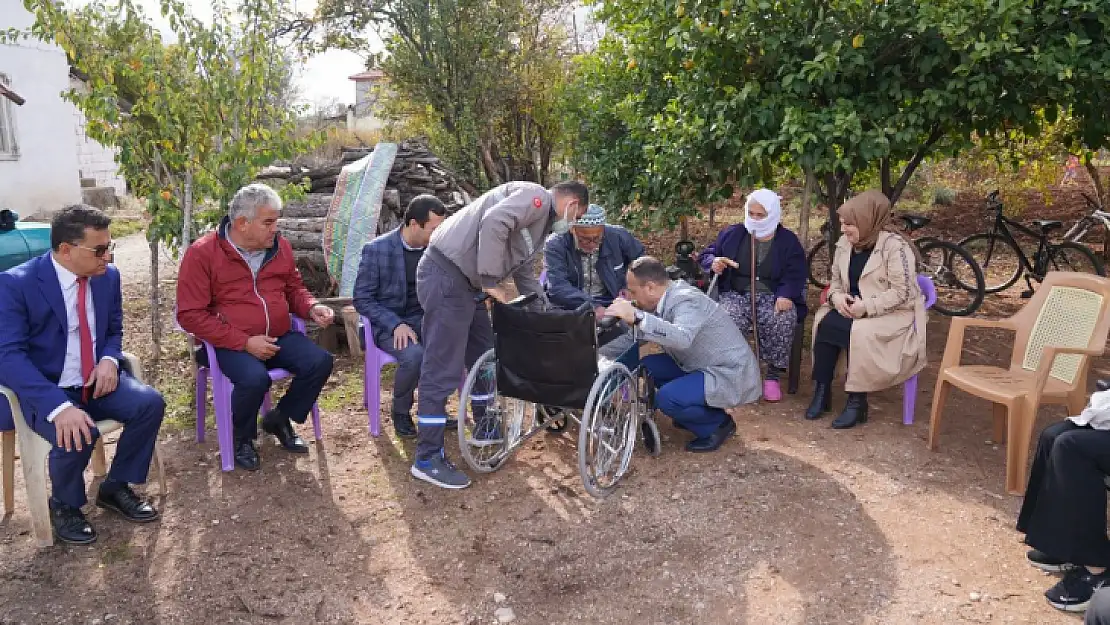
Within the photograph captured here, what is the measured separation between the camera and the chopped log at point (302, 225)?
7219 millimetres

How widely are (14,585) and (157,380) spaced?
8.11ft

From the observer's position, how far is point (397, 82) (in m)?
10.3

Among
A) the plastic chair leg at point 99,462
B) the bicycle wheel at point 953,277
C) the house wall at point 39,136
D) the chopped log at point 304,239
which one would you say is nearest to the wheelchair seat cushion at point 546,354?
the plastic chair leg at point 99,462

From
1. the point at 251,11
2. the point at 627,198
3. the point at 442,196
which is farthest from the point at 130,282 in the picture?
the point at 627,198

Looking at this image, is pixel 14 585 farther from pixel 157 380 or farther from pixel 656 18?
pixel 656 18

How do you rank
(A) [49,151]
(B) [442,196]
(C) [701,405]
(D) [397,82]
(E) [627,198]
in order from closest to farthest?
(C) [701,405] → (E) [627,198] → (B) [442,196] → (D) [397,82] → (A) [49,151]

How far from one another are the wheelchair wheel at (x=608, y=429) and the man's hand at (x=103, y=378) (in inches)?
77.5

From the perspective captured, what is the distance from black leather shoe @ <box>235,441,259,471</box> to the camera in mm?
4156

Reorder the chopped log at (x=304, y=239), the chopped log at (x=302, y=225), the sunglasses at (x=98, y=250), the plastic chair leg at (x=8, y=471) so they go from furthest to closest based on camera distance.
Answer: the chopped log at (x=302, y=225), the chopped log at (x=304, y=239), the plastic chair leg at (x=8, y=471), the sunglasses at (x=98, y=250)

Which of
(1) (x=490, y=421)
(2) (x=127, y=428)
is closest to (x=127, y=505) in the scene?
(2) (x=127, y=428)

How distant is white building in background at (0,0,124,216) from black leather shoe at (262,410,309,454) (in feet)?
30.4

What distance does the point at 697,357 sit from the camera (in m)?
4.20

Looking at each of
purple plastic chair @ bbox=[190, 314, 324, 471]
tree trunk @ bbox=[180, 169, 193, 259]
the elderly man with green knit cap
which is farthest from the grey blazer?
tree trunk @ bbox=[180, 169, 193, 259]

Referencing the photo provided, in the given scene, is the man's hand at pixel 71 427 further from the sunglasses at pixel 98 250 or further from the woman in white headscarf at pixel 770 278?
the woman in white headscarf at pixel 770 278
